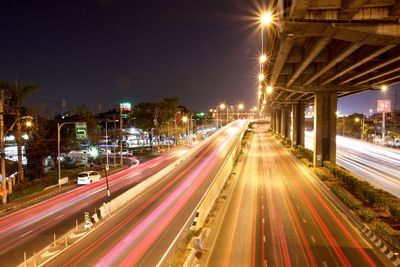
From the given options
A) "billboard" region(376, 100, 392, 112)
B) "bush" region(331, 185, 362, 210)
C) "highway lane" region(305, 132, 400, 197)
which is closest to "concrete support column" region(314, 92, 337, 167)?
"highway lane" region(305, 132, 400, 197)

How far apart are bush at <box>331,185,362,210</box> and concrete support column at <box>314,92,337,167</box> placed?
52.0 ft

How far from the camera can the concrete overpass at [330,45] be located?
1355 cm

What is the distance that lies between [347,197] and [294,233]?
9.24 meters

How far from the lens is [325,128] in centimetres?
4781

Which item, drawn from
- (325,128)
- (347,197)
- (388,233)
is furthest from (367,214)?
(325,128)

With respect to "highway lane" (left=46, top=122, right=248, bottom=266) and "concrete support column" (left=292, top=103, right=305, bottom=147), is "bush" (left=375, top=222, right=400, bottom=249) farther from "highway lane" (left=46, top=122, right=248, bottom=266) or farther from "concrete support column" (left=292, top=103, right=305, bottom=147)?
"concrete support column" (left=292, top=103, right=305, bottom=147)

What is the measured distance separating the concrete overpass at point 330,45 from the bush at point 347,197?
1109 cm

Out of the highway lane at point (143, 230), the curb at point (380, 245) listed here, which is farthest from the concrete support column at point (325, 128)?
the curb at point (380, 245)

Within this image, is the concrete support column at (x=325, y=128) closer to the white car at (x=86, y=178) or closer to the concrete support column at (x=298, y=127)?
the concrete support column at (x=298, y=127)

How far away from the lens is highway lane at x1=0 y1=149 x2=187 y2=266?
20125mm

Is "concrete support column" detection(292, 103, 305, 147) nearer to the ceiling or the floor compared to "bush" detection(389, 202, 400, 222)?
nearer to the ceiling

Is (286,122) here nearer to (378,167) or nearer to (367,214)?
(378,167)

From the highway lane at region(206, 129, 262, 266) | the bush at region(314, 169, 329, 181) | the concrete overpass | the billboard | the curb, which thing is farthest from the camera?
the billboard

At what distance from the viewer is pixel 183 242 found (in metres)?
18.7
